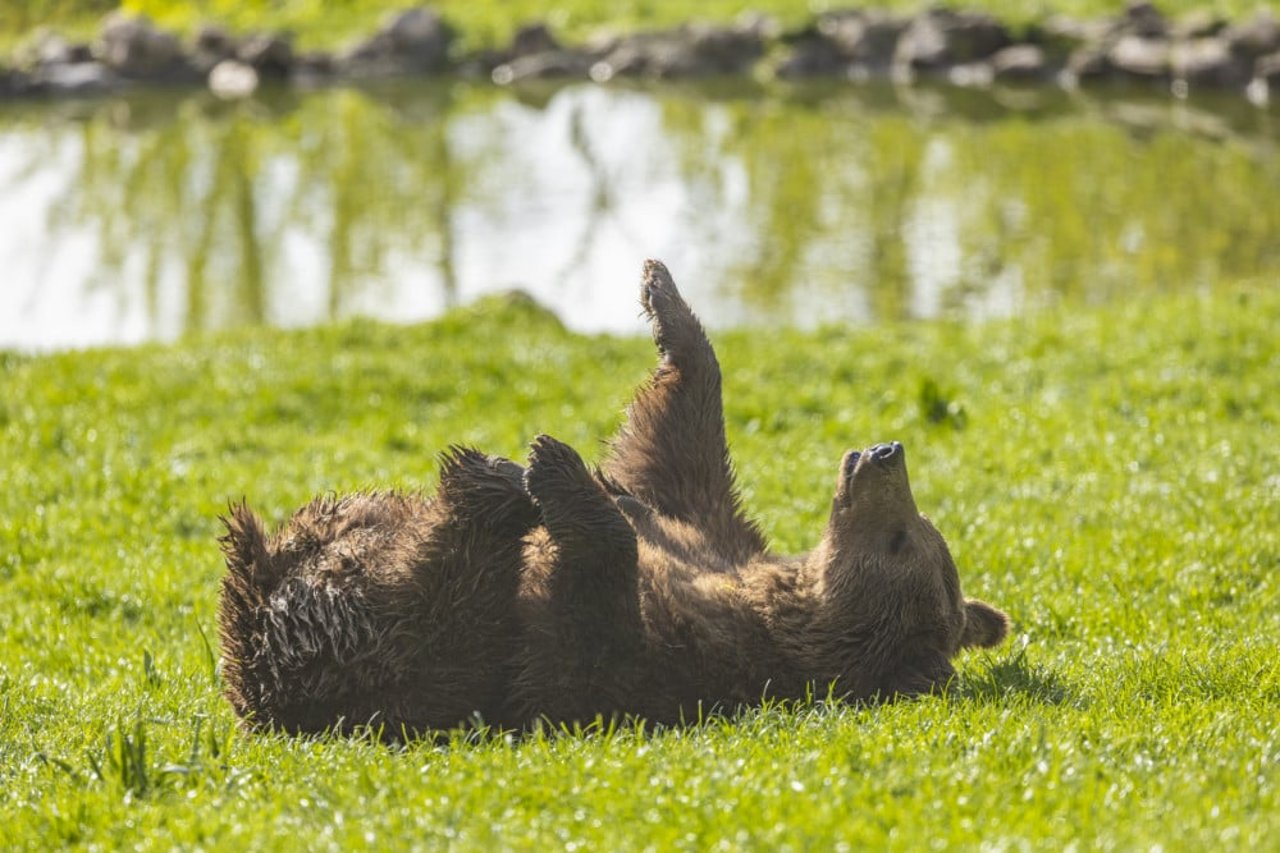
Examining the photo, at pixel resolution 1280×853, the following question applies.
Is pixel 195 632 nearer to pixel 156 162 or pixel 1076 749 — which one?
pixel 1076 749

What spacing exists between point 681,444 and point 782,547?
1.74 metres

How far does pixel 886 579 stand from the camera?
5.98 metres

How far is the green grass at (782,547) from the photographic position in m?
4.43

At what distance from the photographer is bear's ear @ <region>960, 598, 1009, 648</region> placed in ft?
20.9

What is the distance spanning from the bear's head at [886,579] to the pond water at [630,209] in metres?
10.0

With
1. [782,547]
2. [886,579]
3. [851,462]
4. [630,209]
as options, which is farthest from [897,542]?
[630,209]

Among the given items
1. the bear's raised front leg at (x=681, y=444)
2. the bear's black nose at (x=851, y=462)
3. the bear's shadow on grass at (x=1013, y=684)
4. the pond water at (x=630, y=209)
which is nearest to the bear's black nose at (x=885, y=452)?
the bear's black nose at (x=851, y=462)

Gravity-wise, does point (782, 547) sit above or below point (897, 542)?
below

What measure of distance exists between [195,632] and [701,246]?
1307 cm

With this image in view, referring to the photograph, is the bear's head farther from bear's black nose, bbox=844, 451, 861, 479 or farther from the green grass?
the green grass

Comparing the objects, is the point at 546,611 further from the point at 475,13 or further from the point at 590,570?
the point at 475,13

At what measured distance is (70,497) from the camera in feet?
31.8

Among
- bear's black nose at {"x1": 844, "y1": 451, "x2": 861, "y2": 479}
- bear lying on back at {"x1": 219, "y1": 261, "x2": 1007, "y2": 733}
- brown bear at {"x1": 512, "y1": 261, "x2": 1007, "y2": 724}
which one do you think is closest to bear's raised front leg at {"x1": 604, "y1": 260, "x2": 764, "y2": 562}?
brown bear at {"x1": 512, "y1": 261, "x2": 1007, "y2": 724}

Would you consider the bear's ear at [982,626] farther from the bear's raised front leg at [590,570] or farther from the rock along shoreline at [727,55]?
the rock along shoreline at [727,55]
